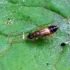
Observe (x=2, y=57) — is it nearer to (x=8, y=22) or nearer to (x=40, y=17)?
(x=8, y=22)

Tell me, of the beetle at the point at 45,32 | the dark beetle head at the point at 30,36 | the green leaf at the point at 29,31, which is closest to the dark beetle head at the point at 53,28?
the beetle at the point at 45,32

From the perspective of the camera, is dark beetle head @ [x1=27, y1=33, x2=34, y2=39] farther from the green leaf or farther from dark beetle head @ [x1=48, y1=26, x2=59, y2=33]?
dark beetle head @ [x1=48, y1=26, x2=59, y2=33]

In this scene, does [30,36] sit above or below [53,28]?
below

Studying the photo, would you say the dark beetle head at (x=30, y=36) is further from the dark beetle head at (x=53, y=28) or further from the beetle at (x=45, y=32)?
the dark beetle head at (x=53, y=28)

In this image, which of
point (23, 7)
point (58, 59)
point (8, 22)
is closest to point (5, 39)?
point (8, 22)

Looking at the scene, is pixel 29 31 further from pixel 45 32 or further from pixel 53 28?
pixel 53 28

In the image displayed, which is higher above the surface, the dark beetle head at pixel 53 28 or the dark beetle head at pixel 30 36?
the dark beetle head at pixel 53 28

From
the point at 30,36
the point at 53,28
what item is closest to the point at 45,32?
the point at 53,28

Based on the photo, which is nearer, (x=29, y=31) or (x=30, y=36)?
(x=30, y=36)

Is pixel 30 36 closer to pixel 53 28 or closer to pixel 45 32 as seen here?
pixel 45 32
